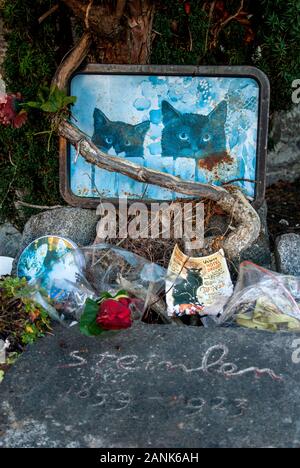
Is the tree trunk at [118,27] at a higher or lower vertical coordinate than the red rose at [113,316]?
higher

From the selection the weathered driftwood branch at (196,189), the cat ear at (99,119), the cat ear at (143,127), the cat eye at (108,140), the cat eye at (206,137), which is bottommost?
the weathered driftwood branch at (196,189)

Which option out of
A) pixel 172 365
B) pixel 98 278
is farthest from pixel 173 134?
pixel 172 365

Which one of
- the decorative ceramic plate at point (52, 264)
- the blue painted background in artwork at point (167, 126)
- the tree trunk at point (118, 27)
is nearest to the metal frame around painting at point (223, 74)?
the blue painted background in artwork at point (167, 126)

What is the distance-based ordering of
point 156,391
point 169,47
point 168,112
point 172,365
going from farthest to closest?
point 169,47 < point 168,112 < point 172,365 < point 156,391

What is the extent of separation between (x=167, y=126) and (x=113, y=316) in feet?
4.45

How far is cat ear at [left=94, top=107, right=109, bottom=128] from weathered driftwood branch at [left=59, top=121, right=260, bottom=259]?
12 cm

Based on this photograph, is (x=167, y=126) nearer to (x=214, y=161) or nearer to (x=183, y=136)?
(x=183, y=136)

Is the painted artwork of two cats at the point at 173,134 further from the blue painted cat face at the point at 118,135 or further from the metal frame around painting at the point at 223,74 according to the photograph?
the metal frame around painting at the point at 223,74

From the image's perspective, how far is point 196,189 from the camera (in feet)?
10.4

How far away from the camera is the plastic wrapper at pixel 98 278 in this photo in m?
2.83

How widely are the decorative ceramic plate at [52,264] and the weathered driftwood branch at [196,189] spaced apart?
19.5 inches

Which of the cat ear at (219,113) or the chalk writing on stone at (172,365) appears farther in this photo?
the cat ear at (219,113)

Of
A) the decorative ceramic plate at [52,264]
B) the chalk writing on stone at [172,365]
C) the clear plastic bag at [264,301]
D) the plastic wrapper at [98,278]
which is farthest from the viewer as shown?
the decorative ceramic plate at [52,264]

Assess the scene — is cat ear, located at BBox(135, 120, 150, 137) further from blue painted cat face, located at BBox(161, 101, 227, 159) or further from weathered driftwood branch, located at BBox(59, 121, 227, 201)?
weathered driftwood branch, located at BBox(59, 121, 227, 201)
